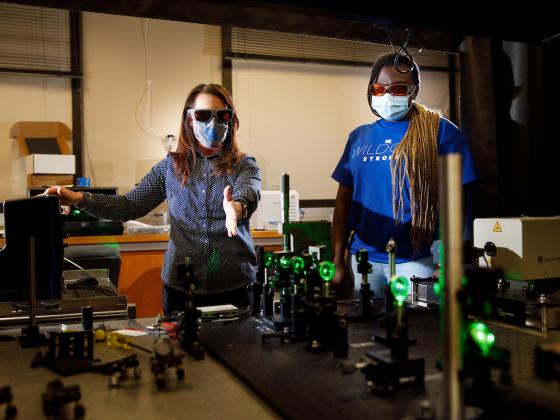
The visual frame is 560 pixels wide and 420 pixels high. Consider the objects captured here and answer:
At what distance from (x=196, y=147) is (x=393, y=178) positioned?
682mm

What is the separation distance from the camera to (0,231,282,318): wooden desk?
3.48 meters

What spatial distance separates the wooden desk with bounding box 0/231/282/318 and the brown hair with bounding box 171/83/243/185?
1799mm

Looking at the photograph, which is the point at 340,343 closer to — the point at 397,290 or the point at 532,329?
the point at 397,290

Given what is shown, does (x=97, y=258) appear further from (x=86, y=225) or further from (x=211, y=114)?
(x=211, y=114)

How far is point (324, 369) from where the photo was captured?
3.20 ft

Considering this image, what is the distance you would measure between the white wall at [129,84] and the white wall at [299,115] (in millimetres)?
479

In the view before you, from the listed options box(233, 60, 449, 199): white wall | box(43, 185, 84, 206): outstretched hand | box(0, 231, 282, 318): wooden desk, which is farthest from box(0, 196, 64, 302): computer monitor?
box(233, 60, 449, 199): white wall

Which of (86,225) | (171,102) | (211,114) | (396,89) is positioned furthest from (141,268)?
(396,89)

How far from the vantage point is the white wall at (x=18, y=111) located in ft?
13.7

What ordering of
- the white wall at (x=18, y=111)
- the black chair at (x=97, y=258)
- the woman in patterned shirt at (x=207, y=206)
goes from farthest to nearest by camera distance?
the white wall at (x=18, y=111)
the black chair at (x=97, y=258)
the woman in patterned shirt at (x=207, y=206)

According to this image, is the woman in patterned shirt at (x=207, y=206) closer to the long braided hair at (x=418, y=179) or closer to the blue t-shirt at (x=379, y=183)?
the blue t-shirt at (x=379, y=183)

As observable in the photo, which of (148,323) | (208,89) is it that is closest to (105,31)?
(208,89)


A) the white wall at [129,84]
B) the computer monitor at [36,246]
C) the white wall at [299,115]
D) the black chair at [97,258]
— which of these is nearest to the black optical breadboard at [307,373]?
the computer monitor at [36,246]

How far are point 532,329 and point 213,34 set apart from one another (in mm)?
4102
